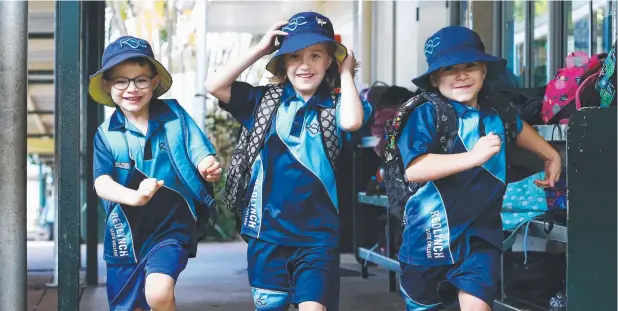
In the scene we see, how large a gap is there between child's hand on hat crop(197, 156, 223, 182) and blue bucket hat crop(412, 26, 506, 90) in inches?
35.9

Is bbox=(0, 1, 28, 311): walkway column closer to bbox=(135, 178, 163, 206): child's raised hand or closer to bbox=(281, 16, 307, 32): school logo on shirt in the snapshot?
bbox=(135, 178, 163, 206): child's raised hand

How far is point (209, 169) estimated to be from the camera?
4234 millimetres

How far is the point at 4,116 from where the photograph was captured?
4180 mm

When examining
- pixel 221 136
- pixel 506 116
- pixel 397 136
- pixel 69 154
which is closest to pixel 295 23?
pixel 397 136

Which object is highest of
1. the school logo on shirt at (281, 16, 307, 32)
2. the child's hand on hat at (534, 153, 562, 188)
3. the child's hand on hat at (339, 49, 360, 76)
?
the school logo on shirt at (281, 16, 307, 32)

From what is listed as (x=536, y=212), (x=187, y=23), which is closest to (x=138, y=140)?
(x=536, y=212)

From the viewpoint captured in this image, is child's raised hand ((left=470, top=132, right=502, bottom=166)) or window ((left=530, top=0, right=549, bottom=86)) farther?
window ((left=530, top=0, right=549, bottom=86))

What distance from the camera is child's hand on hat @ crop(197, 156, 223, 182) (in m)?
4.23

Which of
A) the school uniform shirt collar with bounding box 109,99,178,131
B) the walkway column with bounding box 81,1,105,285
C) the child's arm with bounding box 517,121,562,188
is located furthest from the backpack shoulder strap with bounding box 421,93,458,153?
the walkway column with bounding box 81,1,105,285

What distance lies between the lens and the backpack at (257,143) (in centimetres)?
428

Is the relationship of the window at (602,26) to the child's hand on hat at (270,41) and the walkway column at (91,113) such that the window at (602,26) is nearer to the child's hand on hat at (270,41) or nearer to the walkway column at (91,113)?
the child's hand on hat at (270,41)

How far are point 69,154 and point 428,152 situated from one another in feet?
5.16

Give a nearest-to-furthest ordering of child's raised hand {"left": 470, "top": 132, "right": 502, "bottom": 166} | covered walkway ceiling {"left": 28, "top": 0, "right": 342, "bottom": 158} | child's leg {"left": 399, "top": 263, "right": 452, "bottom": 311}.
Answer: child's raised hand {"left": 470, "top": 132, "right": 502, "bottom": 166}
child's leg {"left": 399, "top": 263, "right": 452, "bottom": 311}
covered walkway ceiling {"left": 28, "top": 0, "right": 342, "bottom": 158}

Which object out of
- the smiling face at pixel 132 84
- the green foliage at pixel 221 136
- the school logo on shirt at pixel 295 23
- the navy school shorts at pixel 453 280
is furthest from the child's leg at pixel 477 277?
the green foliage at pixel 221 136
